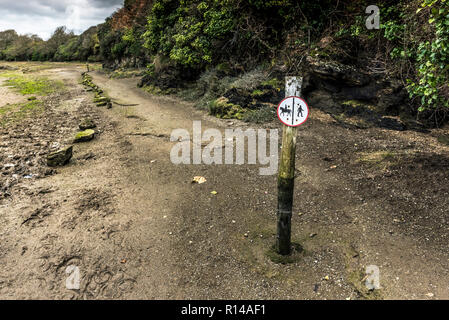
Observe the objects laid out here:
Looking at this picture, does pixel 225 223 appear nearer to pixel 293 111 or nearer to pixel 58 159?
pixel 293 111

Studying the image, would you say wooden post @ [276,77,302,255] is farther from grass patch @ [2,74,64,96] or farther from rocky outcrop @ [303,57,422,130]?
grass patch @ [2,74,64,96]

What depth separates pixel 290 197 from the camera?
11.5 ft

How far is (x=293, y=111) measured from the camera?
3.10 metres

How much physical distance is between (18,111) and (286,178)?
14495 millimetres

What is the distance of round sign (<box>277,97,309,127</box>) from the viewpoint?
3.08m

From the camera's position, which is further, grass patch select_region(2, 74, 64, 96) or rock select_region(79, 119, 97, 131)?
grass patch select_region(2, 74, 64, 96)

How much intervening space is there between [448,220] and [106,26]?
36721 mm

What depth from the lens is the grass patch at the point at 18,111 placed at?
11.3 metres

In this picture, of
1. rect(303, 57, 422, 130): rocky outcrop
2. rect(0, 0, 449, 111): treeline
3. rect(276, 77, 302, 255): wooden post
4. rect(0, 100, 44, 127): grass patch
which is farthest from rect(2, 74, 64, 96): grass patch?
rect(276, 77, 302, 255): wooden post

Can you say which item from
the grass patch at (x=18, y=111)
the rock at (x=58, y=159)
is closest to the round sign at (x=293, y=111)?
the rock at (x=58, y=159)

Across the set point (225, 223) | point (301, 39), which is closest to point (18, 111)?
point (225, 223)

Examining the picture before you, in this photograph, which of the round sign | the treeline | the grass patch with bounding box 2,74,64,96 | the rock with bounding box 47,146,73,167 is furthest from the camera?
the grass patch with bounding box 2,74,64,96

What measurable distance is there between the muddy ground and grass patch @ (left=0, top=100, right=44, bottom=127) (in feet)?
13.1

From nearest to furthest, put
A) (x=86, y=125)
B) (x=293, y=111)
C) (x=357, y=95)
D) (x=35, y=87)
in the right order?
1. (x=293, y=111)
2. (x=357, y=95)
3. (x=86, y=125)
4. (x=35, y=87)
